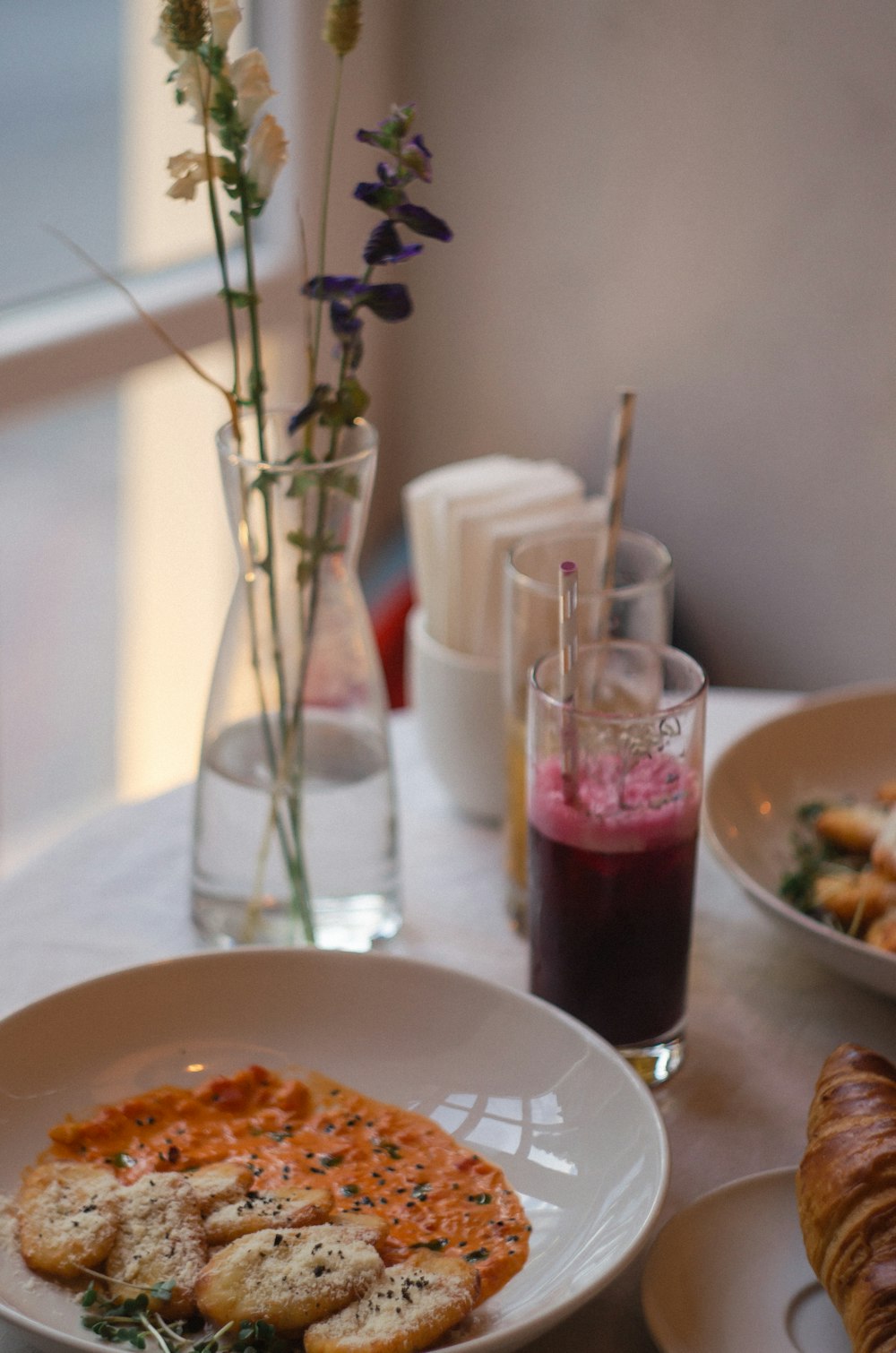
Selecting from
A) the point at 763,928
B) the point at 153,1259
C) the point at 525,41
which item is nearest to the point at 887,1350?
the point at 153,1259

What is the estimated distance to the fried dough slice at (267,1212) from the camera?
741 mm

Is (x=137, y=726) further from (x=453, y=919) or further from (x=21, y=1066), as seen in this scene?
(x=21, y=1066)

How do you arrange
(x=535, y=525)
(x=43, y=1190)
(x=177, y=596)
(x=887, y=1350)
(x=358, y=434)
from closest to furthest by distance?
1. (x=887, y=1350)
2. (x=43, y=1190)
3. (x=358, y=434)
4. (x=535, y=525)
5. (x=177, y=596)

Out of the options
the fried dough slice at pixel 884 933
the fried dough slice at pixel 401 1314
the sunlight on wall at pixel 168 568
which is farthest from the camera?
the sunlight on wall at pixel 168 568

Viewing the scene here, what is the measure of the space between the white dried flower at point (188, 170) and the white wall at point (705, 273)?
1640mm

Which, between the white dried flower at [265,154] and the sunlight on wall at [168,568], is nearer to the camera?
the white dried flower at [265,154]

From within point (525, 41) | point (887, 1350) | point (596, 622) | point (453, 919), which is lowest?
point (453, 919)

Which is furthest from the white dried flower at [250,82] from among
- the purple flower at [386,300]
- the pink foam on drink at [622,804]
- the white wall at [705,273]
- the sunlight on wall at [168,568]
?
the sunlight on wall at [168,568]

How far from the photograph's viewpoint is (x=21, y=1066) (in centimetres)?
87

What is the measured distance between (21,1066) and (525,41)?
7.03 feet

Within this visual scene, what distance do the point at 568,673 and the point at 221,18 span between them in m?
0.43

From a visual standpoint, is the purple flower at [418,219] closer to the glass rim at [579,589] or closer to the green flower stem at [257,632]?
the green flower stem at [257,632]

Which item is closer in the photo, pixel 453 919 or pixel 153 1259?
pixel 153 1259

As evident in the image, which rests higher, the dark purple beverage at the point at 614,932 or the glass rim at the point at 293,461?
the glass rim at the point at 293,461
